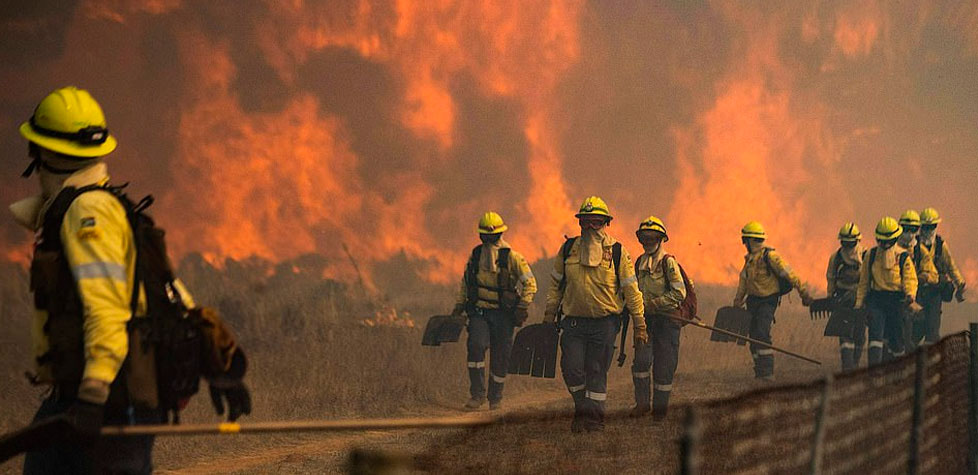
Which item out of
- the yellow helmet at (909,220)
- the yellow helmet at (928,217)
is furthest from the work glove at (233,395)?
the yellow helmet at (928,217)

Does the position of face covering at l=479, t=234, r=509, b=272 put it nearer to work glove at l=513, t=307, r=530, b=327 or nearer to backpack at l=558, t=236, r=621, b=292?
work glove at l=513, t=307, r=530, b=327

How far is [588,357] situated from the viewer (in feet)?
34.8

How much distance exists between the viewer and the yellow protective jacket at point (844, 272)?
1642 centimetres

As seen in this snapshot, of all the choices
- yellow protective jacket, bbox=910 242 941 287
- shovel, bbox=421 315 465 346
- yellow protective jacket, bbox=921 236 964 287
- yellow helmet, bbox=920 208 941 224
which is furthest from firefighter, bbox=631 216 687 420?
yellow helmet, bbox=920 208 941 224

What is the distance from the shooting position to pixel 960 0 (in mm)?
50219

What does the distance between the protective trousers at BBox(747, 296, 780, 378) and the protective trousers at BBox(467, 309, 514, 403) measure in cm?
388

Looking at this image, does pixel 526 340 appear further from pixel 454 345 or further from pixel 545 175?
pixel 545 175

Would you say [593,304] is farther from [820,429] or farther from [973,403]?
[820,429]

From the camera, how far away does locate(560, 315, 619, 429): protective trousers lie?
10516 mm

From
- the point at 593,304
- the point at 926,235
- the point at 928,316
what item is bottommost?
the point at 593,304

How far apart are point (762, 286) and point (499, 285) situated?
13.4 feet

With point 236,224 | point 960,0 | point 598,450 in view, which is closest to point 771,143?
point 960,0

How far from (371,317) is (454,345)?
216cm

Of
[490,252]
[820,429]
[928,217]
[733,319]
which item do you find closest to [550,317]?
[490,252]
